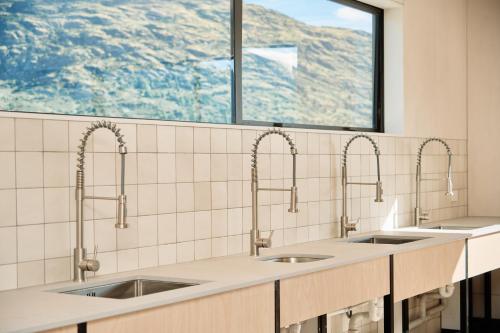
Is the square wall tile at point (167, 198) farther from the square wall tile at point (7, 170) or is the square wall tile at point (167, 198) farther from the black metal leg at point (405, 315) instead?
the black metal leg at point (405, 315)

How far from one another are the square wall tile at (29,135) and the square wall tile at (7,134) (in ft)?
0.07

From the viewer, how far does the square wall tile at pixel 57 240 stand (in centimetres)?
281

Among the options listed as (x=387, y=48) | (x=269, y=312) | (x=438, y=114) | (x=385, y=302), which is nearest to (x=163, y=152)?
(x=269, y=312)

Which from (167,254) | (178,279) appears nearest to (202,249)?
(167,254)

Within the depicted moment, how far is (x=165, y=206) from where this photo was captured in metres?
3.30

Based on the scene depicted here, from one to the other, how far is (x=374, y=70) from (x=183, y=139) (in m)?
2.25

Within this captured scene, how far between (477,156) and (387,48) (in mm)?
1287

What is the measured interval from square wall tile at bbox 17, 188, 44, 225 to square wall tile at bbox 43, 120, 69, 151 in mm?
170

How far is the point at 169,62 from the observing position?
11.7 ft

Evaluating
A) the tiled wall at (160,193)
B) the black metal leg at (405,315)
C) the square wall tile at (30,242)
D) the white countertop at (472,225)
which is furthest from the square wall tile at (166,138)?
the white countertop at (472,225)

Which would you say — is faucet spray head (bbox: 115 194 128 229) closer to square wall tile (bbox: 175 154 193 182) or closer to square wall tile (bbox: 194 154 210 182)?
square wall tile (bbox: 175 154 193 182)

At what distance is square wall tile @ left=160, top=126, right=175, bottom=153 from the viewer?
128 inches

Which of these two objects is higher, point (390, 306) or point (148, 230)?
point (148, 230)

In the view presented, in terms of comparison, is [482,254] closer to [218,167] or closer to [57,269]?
[218,167]
